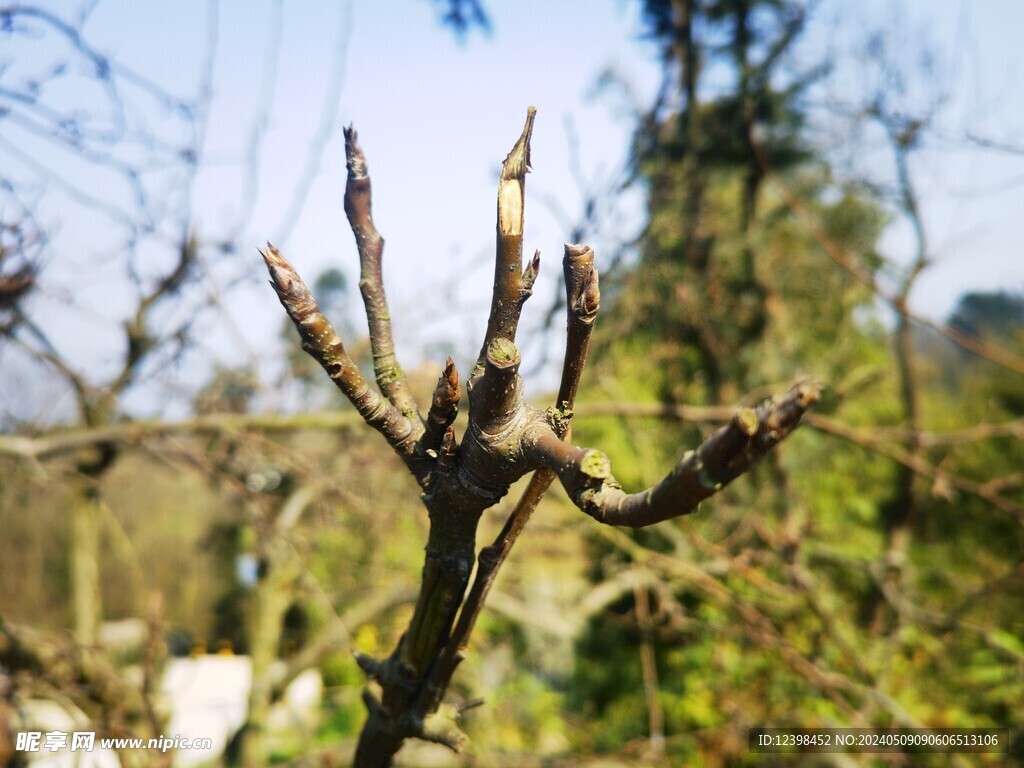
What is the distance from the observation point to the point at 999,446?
8.56m

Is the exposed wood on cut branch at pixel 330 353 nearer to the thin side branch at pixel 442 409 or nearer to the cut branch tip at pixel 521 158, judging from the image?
the thin side branch at pixel 442 409

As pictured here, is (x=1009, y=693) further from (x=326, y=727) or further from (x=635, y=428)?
(x=326, y=727)

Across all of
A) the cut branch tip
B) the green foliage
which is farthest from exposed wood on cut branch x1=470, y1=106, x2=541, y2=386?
the green foliage

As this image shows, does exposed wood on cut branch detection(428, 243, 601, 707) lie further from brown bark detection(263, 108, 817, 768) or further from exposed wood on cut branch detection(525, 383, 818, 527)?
exposed wood on cut branch detection(525, 383, 818, 527)

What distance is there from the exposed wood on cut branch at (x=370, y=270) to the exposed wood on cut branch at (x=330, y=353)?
0.32 feet

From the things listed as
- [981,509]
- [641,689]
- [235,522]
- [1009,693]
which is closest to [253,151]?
[235,522]

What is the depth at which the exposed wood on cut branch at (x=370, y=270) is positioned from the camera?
100cm

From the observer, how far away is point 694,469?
1.73ft

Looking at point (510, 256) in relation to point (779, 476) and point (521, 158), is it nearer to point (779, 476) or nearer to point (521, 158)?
point (521, 158)

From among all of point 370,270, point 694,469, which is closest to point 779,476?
point 370,270

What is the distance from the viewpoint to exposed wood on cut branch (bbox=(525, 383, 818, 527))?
51cm

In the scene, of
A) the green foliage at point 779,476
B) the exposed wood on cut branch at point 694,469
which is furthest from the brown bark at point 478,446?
the green foliage at point 779,476

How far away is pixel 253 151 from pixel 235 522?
5235mm

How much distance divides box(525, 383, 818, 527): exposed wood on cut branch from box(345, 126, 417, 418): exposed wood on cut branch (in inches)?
17.3
